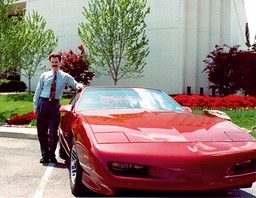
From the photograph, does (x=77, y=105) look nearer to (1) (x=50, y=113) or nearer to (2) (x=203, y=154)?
(1) (x=50, y=113)

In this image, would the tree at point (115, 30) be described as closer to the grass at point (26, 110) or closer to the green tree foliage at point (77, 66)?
the green tree foliage at point (77, 66)

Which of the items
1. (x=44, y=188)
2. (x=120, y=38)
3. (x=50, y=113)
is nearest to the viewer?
(x=44, y=188)

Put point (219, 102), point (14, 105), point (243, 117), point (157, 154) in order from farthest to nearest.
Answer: point (14, 105) < point (219, 102) < point (243, 117) < point (157, 154)

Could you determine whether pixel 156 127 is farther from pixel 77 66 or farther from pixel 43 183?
pixel 77 66

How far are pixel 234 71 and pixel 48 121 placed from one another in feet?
44.2

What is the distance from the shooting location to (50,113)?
19.1 feet

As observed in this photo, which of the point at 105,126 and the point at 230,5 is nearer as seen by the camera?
the point at 105,126

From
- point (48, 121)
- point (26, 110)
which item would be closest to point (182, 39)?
point (26, 110)

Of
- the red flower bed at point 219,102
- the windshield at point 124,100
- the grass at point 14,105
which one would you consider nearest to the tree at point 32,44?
the grass at point 14,105

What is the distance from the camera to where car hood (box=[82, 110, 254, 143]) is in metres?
3.50

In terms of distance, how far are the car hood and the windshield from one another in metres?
0.35

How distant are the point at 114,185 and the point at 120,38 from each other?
52.1 feet

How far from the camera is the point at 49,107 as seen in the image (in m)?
5.77

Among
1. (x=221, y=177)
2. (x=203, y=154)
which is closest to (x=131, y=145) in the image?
(x=203, y=154)
